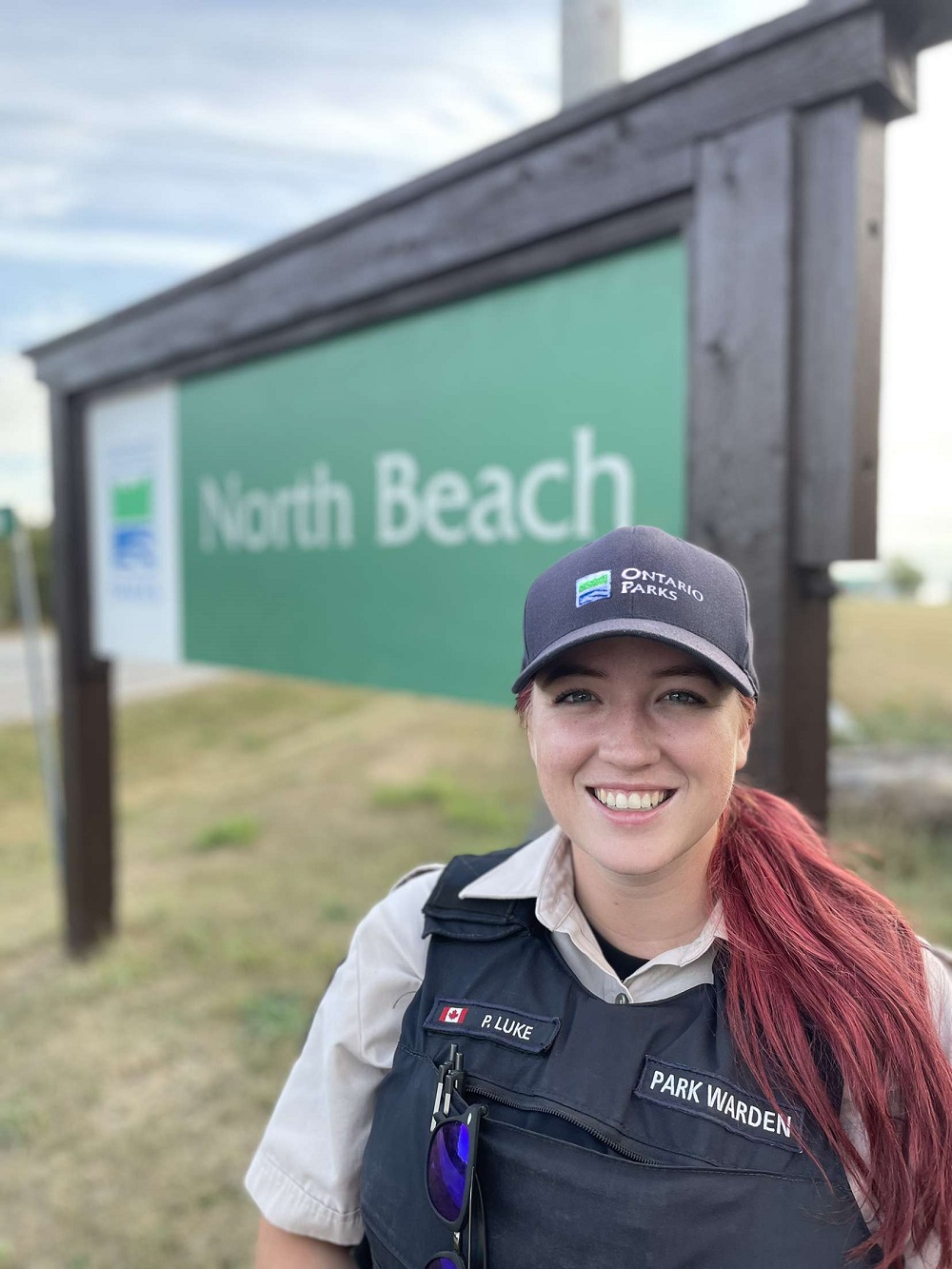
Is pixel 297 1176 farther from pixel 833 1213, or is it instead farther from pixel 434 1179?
pixel 833 1213

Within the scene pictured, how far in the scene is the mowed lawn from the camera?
2682mm

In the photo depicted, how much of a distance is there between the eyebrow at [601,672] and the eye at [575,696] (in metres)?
0.02

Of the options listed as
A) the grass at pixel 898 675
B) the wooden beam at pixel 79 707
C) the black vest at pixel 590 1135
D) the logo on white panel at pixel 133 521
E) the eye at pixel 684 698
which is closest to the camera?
the black vest at pixel 590 1135

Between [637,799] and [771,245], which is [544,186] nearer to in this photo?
[771,245]

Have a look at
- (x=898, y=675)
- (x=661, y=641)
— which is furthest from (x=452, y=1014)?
(x=898, y=675)

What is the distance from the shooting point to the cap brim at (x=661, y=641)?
1.01 metres

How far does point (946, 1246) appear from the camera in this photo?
1006 millimetres

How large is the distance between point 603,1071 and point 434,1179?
222mm

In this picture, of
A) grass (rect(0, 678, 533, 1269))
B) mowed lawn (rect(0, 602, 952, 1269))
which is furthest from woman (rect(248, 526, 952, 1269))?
grass (rect(0, 678, 533, 1269))

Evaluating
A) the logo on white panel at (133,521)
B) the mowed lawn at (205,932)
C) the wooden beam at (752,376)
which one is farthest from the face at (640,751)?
the logo on white panel at (133,521)

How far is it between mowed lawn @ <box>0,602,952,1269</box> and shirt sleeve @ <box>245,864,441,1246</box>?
5.05 ft

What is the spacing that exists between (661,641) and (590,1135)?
0.50 meters

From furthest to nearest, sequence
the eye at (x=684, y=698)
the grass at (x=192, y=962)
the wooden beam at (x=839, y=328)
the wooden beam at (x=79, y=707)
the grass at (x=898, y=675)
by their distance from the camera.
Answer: the grass at (x=898, y=675), the wooden beam at (x=79, y=707), the grass at (x=192, y=962), the wooden beam at (x=839, y=328), the eye at (x=684, y=698)

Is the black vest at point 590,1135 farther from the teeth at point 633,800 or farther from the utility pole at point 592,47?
the utility pole at point 592,47
